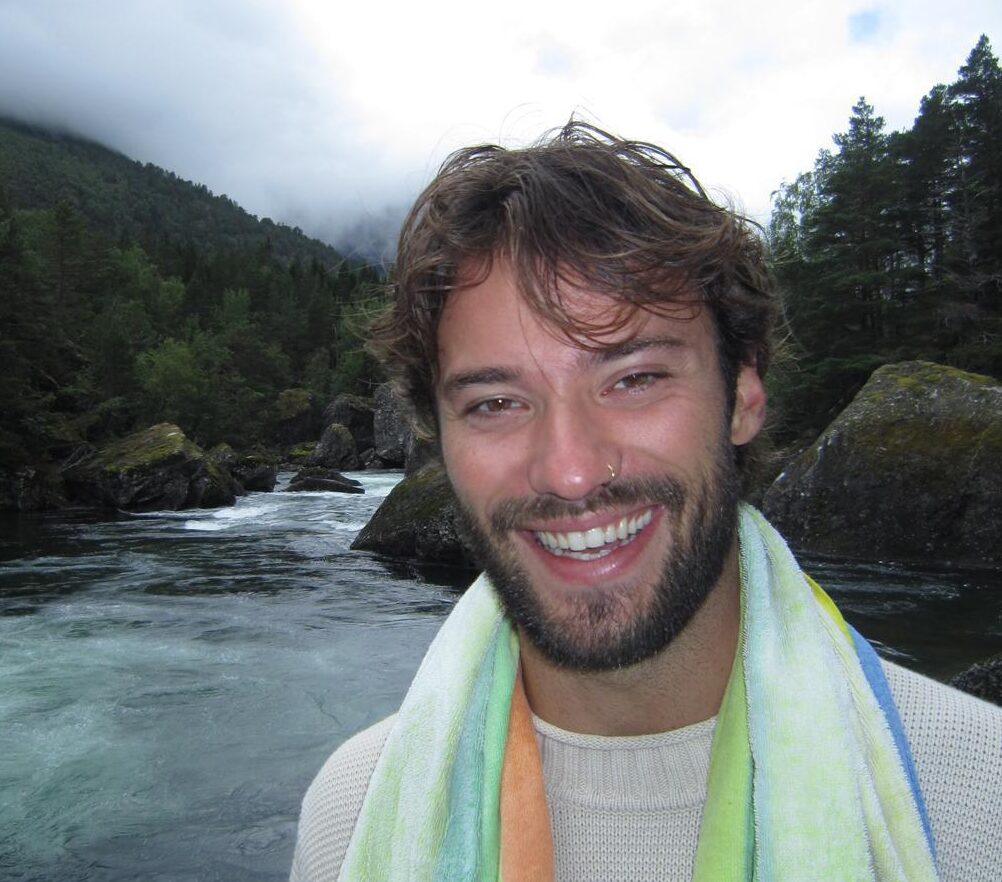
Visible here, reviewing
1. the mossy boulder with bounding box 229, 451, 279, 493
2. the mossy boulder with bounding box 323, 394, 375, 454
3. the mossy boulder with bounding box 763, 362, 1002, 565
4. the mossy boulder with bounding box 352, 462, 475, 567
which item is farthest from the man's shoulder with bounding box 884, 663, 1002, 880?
the mossy boulder with bounding box 323, 394, 375, 454

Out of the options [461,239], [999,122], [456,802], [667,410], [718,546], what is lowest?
[456,802]

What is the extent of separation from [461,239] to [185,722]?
20.7ft

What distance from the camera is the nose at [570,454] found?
188 cm

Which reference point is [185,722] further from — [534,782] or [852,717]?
[852,717]

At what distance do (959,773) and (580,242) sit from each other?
5.01 feet

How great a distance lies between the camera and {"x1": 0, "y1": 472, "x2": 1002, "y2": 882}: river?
526 cm

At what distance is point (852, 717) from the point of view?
165cm

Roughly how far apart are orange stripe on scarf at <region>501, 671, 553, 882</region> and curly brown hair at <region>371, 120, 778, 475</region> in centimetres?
101

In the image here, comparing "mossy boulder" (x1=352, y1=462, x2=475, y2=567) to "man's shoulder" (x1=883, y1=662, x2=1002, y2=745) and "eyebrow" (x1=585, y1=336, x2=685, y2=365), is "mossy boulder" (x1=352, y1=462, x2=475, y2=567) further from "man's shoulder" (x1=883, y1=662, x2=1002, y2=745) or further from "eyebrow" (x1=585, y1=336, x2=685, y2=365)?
"man's shoulder" (x1=883, y1=662, x2=1002, y2=745)

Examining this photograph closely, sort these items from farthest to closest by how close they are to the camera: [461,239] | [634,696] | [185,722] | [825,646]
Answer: [185,722] → [461,239] → [634,696] → [825,646]

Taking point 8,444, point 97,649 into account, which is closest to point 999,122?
point 97,649

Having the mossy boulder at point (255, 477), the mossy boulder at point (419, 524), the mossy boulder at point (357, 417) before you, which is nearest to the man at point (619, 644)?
the mossy boulder at point (419, 524)

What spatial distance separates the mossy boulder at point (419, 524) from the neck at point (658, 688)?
35.6ft

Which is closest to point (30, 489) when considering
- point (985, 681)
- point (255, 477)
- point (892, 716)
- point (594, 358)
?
point (255, 477)
